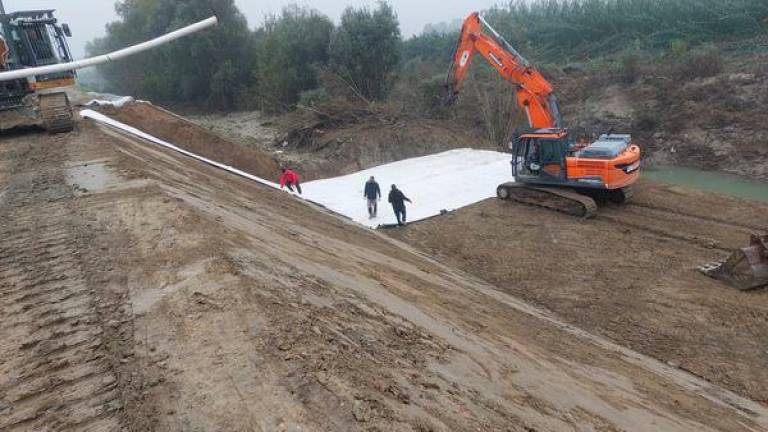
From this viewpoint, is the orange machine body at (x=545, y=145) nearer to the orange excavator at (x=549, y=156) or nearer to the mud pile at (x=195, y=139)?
the orange excavator at (x=549, y=156)

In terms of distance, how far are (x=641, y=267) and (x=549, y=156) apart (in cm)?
416

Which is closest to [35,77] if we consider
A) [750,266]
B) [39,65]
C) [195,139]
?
[39,65]

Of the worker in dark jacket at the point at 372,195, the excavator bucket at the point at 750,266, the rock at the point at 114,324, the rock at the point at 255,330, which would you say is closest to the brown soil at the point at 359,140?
the worker in dark jacket at the point at 372,195

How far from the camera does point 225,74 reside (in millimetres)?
36250

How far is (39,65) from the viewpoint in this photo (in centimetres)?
1409

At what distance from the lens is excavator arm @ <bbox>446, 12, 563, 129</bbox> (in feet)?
45.4

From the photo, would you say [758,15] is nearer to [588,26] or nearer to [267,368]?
[588,26]

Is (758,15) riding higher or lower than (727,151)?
higher

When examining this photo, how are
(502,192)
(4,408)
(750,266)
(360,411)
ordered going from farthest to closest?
(502,192) < (750,266) < (4,408) < (360,411)

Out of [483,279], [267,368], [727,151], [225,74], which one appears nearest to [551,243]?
[483,279]

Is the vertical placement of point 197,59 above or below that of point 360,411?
above

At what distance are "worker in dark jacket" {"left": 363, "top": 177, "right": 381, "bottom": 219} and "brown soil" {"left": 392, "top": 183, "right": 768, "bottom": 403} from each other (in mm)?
1358

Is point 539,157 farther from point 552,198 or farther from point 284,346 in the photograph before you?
point 284,346

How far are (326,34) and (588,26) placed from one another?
18896 mm
